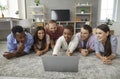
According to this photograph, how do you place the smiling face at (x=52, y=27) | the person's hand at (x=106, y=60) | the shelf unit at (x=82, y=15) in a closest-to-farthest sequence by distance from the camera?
the person's hand at (x=106, y=60) < the smiling face at (x=52, y=27) < the shelf unit at (x=82, y=15)

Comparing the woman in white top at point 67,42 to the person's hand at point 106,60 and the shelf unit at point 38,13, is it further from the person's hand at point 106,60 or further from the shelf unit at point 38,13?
the shelf unit at point 38,13

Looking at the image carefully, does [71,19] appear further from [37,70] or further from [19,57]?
[37,70]

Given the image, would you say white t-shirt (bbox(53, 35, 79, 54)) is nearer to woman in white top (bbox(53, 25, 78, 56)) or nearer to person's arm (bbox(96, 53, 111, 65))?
woman in white top (bbox(53, 25, 78, 56))

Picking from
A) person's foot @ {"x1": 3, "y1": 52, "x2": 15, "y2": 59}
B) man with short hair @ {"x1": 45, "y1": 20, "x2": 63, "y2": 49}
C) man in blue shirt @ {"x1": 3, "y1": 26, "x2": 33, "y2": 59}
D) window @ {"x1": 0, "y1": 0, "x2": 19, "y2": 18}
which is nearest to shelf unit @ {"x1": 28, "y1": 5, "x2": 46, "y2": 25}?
window @ {"x1": 0, "y1": 0, "x2": 19, "y2": 18}

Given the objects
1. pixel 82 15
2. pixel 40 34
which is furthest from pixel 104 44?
pixel 82 15

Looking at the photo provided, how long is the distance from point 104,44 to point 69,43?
44 cm

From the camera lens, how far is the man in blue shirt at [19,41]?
5.80 feet

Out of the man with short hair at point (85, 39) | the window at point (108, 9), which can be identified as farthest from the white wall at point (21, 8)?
the man with short hair at point (85, 39)

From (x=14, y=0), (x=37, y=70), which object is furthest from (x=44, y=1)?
(x=37, y=70)

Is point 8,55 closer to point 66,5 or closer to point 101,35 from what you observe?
point 101,35

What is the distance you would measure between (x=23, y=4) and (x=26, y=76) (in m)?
5.01

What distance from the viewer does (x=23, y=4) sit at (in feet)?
18.7

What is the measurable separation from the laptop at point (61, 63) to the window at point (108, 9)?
16.6ft

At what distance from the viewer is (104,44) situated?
1639mm
